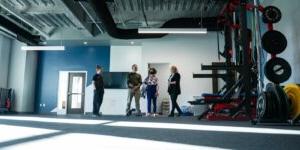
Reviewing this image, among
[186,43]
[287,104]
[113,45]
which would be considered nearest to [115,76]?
[113,45]

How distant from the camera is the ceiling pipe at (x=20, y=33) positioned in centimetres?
905

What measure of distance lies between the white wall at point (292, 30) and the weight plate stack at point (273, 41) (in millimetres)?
647

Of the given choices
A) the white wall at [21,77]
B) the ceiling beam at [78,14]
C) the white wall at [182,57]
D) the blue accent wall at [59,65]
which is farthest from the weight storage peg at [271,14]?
the white wall at [21,77]

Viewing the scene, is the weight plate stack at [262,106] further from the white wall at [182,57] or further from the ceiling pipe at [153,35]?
the white wall at [182,57]

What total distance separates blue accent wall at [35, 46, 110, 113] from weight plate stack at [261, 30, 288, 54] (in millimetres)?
7828

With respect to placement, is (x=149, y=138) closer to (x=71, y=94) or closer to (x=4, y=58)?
(x=71, y=94)

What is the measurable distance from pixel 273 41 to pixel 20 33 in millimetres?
8139

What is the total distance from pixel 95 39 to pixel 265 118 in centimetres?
792

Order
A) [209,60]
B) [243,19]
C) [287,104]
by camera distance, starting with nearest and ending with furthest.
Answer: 1. [287,104]
2. [243,19]
3. [209,60]

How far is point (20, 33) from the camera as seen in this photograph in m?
9.93

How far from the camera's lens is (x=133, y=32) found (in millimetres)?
9766

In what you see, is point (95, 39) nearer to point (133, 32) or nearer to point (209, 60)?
point (133, 32)

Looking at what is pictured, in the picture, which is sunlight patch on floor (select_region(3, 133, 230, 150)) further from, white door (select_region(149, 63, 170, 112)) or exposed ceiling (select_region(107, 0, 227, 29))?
white door (select_region(149, 63, 170, 112))

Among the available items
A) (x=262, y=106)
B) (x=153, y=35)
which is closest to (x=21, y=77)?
(x=153, y=35)
